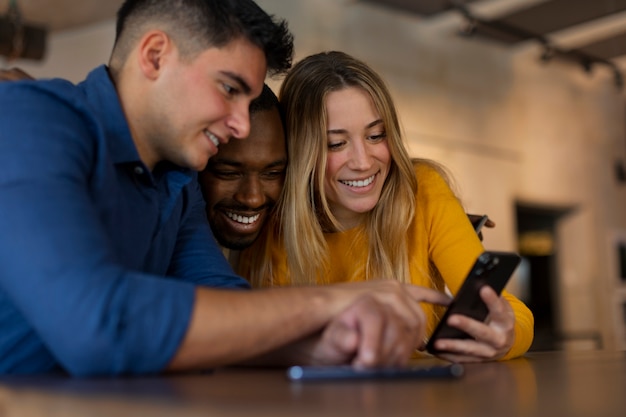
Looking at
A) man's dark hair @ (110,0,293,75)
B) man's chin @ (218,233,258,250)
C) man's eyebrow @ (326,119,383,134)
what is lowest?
man's chin @ (218,233,258,250)

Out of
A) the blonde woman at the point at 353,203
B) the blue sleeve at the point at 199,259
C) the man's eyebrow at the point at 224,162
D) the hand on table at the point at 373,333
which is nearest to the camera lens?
the hand on table at the point at 373,333

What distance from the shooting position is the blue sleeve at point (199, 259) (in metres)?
1.49

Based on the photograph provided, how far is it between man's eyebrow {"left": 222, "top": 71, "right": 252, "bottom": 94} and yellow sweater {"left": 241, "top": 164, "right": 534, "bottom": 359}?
74 centimetres

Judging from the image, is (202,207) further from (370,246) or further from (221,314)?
(221,314)

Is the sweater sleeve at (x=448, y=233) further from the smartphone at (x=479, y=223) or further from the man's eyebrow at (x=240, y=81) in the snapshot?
the man's eyebrow at (x=240, y=81)

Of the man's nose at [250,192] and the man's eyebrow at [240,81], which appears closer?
the man's eyebrow at [240,81]

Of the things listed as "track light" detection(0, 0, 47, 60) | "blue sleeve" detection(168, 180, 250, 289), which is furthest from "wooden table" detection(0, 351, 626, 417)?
"track light" detection(0, 0, 47, 60)

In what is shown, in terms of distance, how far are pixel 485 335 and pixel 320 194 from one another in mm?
731

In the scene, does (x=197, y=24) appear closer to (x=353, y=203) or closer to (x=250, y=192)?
(x=250, y=192)

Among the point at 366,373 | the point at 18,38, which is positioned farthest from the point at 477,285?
the point at 18,38

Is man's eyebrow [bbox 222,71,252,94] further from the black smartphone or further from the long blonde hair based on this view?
the long blonde hair

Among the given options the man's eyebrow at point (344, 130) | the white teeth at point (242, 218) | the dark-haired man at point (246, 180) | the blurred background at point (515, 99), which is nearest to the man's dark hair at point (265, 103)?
the dark-haired man at point (246, 180)

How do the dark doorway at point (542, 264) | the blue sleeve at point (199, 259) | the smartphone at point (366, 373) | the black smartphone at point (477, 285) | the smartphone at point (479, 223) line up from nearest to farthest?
the smartphone at point (366, 373), the black smartphone at point (477, 285), the blue sleeve at point (199, 259), the smartphone at point (479, 223), the dark doorway at point (542, 264)

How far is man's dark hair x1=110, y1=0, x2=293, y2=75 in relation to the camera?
1.32m
